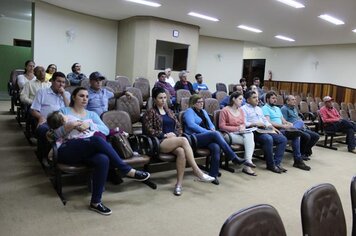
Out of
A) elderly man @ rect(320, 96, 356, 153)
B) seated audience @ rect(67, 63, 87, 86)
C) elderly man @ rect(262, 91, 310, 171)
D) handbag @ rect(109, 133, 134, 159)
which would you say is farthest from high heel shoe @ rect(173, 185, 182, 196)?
elderly man @ rect(320, 96, 356, 153)

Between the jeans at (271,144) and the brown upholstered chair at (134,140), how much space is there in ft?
5.41

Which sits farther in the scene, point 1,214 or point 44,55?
point 44,55

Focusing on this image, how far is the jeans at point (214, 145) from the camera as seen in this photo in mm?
3619

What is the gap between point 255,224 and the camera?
3.74ft

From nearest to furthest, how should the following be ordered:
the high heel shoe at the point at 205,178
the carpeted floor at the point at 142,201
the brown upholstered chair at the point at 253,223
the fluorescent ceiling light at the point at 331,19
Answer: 1. the brown upholstered chair at the point at 253,223
2. the carpeted floor at the point at 142,201
3. the high heel shoe at the point at 205,178
4. the fluorescent ceiling light at the point at 331,19

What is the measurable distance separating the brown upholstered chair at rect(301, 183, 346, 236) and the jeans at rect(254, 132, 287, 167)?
279cm

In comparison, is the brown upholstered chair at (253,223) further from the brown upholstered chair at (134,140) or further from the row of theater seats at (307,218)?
the brown upholstered chair at (134,140)

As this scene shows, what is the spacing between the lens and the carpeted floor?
2434 millimetres

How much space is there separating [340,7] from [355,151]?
305cm


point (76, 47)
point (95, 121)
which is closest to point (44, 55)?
point (76, 47)

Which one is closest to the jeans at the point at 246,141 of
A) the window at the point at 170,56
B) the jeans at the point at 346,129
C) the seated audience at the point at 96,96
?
the seated audience at the point at 96,96

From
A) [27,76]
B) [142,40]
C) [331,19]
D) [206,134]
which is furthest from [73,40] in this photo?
[331,19]

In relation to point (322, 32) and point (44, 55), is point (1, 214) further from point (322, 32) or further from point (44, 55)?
point (322, 32)

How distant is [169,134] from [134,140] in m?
0.40
